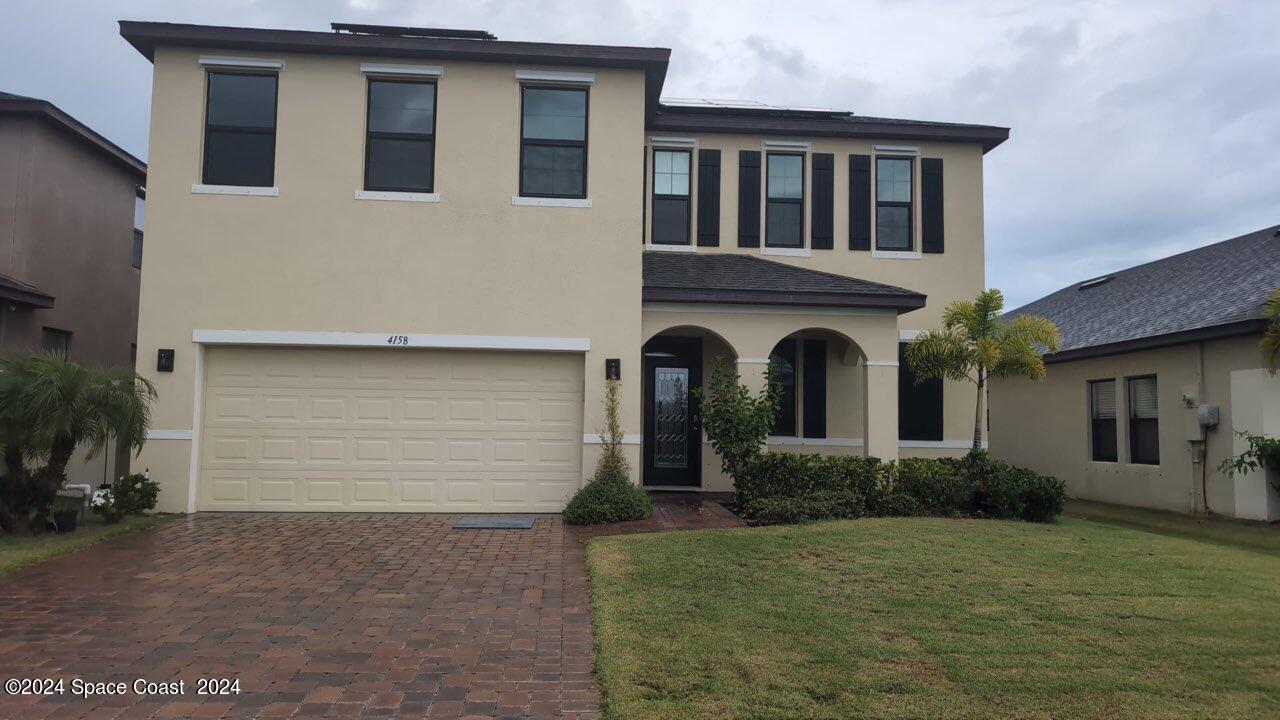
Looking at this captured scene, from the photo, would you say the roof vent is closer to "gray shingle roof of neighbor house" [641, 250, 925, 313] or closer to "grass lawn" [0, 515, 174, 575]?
"gray shingle roof of neighbor house" [641, 250, 925, 313]

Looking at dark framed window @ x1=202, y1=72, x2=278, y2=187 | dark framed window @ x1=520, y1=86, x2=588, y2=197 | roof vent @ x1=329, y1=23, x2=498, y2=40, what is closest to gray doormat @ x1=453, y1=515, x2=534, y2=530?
dark framed window @ x1=520, y1=86, x2=588, y2=197

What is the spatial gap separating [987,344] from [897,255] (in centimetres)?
360

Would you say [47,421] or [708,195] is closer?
[47,421]

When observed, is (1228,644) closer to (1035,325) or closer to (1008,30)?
(1035,325)

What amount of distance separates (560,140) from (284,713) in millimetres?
8877

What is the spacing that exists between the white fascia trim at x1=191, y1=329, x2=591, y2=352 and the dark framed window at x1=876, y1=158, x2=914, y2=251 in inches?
268

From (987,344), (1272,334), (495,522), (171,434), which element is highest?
(1272,334)

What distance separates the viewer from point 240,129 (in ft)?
36.2

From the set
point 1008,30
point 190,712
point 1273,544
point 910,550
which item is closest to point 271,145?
point 190,712

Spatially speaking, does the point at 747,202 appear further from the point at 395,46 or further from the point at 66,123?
the point at 66,123

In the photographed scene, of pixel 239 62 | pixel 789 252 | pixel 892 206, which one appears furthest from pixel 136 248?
pixel 892 206

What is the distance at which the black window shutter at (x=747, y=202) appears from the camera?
47.5 ft

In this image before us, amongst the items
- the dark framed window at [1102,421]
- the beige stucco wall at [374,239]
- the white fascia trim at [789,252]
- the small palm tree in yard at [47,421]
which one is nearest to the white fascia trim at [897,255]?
the white fascia trim at [789,252]

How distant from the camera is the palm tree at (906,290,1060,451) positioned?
11.4 m
